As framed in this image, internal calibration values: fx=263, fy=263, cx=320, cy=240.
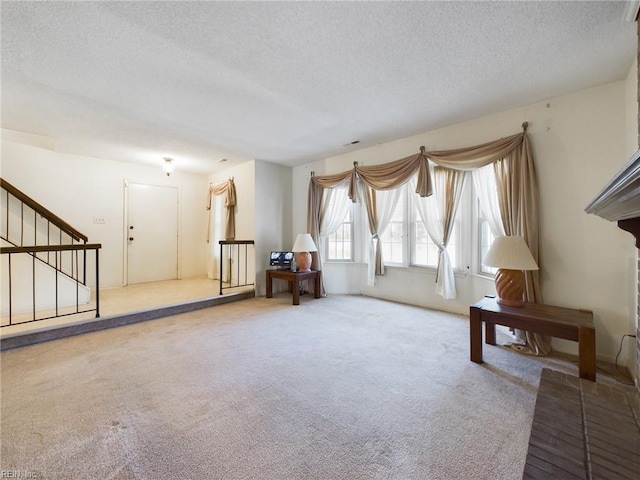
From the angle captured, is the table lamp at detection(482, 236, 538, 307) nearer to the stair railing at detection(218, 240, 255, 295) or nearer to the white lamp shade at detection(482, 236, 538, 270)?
the white lamp shade at detection(482, 236, 538, 270)

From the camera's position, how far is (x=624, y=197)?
1012mm

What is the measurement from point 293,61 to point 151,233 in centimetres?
503

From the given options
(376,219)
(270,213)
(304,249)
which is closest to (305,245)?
(304,249)

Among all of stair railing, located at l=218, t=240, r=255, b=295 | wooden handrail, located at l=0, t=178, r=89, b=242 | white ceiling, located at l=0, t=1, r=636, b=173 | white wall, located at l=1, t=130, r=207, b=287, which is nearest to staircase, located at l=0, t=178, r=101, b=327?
wooden handrail, located at l=0, t=178, r=89, b=242

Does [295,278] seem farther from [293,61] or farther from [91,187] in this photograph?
[91,187]

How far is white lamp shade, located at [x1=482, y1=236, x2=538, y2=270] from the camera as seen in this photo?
7.85 ft

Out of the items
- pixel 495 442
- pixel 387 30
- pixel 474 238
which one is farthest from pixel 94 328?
pixel 474 238

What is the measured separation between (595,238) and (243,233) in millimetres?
4964

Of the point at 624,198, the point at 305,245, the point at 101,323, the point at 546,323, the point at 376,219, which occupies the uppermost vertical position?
the point at 376,219

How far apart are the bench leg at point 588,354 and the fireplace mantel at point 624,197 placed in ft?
2.99

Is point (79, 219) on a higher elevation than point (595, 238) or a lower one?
higher

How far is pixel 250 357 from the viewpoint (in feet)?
8.23

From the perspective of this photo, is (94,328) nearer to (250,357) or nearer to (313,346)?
(250,357)

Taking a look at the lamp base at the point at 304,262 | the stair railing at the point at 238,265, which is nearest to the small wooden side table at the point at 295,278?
the lamp base at the point at 304,262
